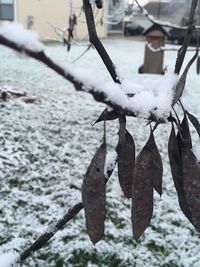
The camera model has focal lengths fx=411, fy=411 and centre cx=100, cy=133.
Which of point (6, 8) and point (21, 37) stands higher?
point (21, 37)

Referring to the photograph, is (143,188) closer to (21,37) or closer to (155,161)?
(155,161)

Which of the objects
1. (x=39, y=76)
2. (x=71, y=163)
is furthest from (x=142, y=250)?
(x=39, y=76)

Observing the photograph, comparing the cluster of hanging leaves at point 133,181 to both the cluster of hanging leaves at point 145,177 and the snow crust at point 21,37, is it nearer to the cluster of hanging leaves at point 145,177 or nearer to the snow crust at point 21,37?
the cluster of hanging leaves at point 145,177

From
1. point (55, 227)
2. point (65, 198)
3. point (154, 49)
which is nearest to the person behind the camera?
point (55, 227)

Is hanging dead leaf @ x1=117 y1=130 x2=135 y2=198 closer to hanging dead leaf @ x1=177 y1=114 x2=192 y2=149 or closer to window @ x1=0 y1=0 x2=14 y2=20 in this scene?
hanging dead leaf @ x1=177 y1=114 x2=192 y2=149

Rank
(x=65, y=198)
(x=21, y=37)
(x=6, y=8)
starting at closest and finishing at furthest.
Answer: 1. (x=21, y=37)
2. (x=65, y=198)
3. (x=6, y=8)

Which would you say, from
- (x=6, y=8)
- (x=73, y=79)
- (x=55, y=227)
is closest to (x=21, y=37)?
(x=73, y=79)
